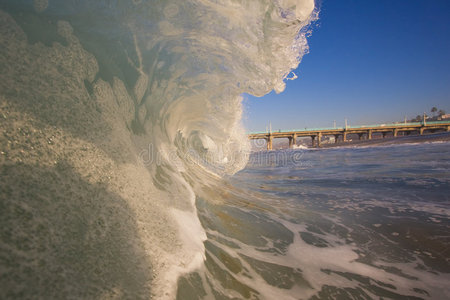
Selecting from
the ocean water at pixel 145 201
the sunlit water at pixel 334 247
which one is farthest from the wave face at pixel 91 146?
the sunlit water at pixel 334 247

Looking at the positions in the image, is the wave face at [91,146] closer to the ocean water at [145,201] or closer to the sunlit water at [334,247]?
the ocean water at [145,201]

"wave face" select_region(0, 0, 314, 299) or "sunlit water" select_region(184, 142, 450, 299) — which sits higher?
"wave face" select_region(0, 0, 314, 299)

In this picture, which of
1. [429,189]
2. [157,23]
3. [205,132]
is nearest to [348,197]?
[429,189]

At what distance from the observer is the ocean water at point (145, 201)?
0.79 metres

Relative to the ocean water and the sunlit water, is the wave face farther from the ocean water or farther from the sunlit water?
the sunlit water

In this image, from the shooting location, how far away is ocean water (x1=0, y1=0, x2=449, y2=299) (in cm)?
79

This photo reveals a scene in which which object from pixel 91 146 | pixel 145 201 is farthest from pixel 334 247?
Answer: pixel 91 146

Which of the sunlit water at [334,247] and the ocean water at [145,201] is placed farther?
the sunlit water at [334,247]

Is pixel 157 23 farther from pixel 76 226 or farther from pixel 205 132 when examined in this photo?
pixel 205 132

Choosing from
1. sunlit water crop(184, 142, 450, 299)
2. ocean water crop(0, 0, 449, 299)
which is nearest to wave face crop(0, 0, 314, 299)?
ocean water crop(0, 0, 449, 299)

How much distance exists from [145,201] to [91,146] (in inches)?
17.3

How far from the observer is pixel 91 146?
1.19 meters

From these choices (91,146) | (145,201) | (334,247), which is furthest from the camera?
(334,247)

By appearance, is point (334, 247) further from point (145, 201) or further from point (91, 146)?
point (91, 146)
